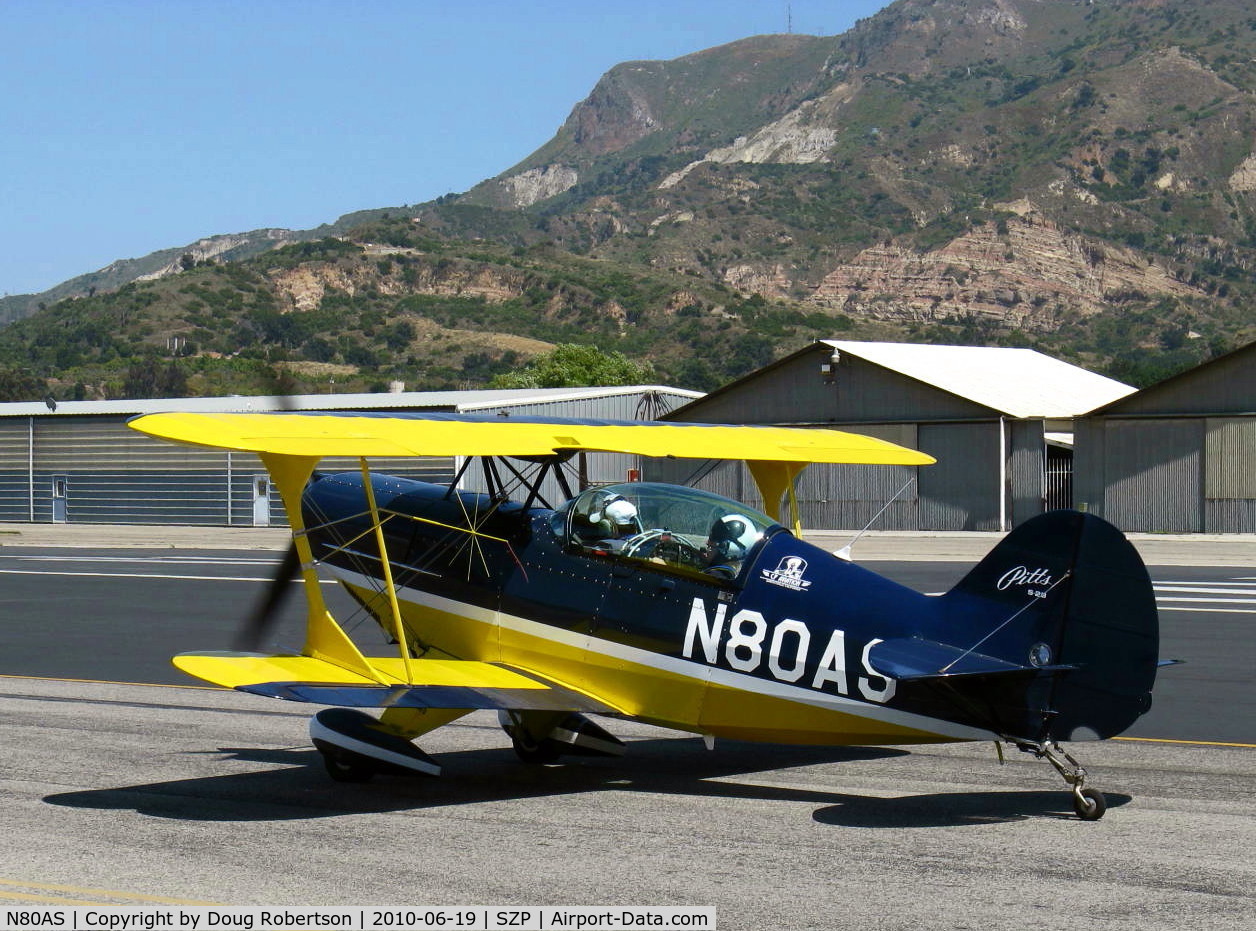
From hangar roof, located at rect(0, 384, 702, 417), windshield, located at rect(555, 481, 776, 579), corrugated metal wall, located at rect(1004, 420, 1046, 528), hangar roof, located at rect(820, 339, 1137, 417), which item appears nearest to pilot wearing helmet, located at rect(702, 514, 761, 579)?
windshield, located at rect(555, 481, 776, 579)

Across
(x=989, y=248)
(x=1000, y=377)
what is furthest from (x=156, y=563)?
(x=989, y=248)

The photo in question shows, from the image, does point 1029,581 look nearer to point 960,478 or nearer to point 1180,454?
point 1180,454

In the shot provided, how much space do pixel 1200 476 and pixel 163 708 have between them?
3433 cm

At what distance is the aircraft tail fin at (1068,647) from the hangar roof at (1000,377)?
36.2m

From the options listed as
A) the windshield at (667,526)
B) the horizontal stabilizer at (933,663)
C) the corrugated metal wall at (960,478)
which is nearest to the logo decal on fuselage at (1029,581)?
the horizontal stabilizer at (933,663)

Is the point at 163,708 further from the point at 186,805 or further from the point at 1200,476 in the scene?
the point at 1200,476

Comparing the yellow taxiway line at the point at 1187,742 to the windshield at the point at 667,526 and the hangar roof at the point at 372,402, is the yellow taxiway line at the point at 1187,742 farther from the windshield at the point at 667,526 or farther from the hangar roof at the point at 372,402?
the hangar roof at the point at 372,402

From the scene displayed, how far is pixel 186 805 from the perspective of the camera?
30.0 ft

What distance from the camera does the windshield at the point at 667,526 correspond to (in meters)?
9.34

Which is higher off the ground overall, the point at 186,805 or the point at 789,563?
the point at 789,563

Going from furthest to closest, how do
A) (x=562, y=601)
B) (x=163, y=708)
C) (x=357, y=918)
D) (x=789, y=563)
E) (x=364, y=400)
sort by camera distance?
(x=364, y=400)
(x=163, y=708)
(x=562, y=601)
(x=789, y=563)
(x=357, y=918)

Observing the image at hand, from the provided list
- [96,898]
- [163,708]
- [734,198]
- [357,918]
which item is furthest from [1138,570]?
[734,198]

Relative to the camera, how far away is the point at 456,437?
9.27 metres

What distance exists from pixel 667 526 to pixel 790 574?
3.23 feet
